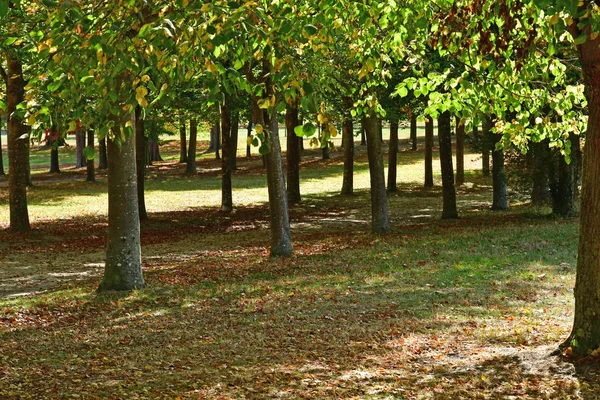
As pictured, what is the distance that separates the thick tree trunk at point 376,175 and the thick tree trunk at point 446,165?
3.69 meters

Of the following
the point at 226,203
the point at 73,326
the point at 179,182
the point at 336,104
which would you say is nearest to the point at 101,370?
the point at 73,326

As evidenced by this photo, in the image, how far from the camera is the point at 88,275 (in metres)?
17.2

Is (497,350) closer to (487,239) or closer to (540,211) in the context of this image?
(487,239)

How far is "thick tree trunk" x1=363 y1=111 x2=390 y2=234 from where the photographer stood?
21.8 metres

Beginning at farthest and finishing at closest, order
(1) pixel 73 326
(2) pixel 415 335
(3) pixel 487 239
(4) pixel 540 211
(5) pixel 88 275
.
→ (4) pixel 540 211
(3) pixel 487 239
(5) pixel 88 275
(1) pixel 73 326
(2) pixel 415 335

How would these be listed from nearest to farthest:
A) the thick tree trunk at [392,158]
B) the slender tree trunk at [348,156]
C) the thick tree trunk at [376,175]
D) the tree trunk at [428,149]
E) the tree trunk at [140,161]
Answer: the thick tree trunk at [376,175] < the tree trunk at [140,161] < the slender tree trunk at [348,156] < the thick tree trunk at [392,158] < the tree trunk at [428,149]

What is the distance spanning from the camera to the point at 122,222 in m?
13.3

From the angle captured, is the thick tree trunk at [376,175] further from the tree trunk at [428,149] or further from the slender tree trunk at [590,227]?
the slender tree trunk at [590,227]

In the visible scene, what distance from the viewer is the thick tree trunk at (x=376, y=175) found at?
71.6 feet

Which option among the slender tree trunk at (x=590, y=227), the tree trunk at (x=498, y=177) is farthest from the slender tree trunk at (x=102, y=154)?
the slender tree trunk at (x=590, y=227)

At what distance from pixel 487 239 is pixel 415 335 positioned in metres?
9.62

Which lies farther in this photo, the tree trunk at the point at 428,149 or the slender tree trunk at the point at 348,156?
the tree trunk at the point at 428,149

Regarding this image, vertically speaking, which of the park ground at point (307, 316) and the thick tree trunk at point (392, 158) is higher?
the thick tree trunk at point (392, 158)

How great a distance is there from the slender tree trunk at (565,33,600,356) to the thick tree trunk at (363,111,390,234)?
13826 millimetres
